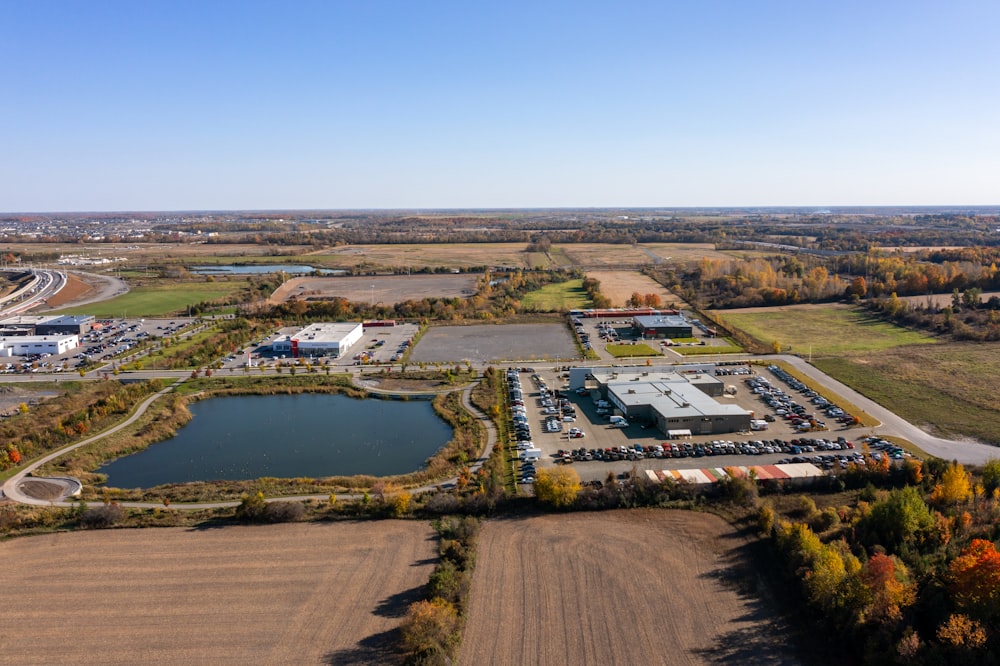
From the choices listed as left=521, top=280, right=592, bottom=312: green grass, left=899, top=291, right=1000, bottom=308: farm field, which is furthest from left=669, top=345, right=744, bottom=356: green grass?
left=899, top=291, right=1000, bottom=308: farm field

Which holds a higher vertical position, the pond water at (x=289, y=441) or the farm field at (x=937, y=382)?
the farm field at (x=937, y=382)

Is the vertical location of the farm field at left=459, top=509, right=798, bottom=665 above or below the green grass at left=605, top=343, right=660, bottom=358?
below

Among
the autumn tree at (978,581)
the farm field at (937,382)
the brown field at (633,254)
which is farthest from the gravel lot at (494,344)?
the brown field at (633,254)

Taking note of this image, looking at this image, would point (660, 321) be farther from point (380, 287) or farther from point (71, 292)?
point (71, 292)

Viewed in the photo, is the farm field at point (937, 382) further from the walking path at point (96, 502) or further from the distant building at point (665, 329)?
the walking path at point (96, 502)

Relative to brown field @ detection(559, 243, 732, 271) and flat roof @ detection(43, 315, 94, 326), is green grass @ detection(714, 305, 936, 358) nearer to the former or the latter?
brown field @ detection(559, 243, 732, 271)

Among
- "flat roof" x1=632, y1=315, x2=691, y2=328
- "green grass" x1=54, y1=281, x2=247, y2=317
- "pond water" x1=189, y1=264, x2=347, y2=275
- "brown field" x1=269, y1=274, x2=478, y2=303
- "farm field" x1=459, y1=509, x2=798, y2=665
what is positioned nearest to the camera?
"farm field" x1=459, y1=509, x2=798, y2=665
